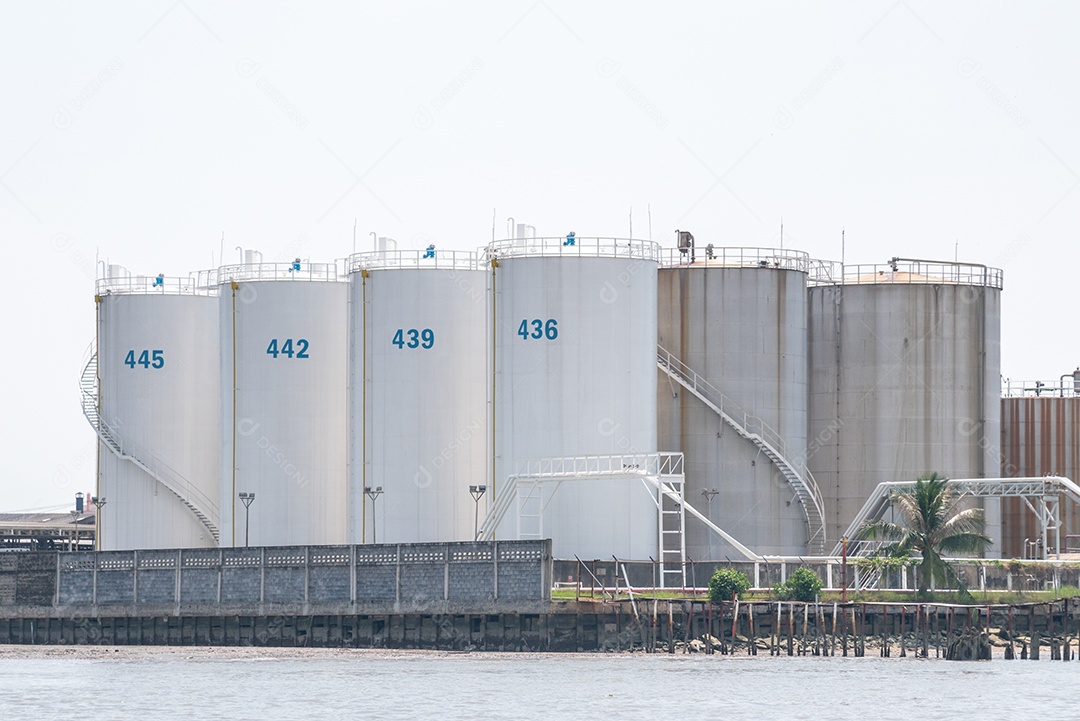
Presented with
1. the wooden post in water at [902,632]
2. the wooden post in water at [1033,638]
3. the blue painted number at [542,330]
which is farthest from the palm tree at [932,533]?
the blue painted number at [542,330]

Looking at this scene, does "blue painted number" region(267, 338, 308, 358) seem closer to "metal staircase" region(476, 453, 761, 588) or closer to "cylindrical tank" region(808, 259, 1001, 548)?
"metal staircase" region(476, 453, 761, 588)

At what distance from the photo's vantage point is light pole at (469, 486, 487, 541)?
87.6 metres

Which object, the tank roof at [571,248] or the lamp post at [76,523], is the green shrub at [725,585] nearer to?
the tank roof at [571,248]

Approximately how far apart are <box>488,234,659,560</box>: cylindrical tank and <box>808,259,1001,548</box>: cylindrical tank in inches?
414

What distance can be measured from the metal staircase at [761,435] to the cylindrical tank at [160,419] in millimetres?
21611

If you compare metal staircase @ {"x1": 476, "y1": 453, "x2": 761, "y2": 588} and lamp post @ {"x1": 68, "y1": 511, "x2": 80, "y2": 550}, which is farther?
lamp post @ {"x1": 68, "y1": 511, "x2": 80, "y2": 550}

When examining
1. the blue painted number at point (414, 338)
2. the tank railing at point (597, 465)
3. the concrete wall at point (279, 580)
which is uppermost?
the blue painted number at point (414, 338)

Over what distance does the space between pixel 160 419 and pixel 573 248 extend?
22.8m

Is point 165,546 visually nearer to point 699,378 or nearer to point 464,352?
point 464,352

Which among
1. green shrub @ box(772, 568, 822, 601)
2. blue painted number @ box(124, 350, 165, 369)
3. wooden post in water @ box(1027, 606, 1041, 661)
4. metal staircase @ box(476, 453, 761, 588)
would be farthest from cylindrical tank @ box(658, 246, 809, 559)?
blue painted number @ box(124, 350, 165, 369)

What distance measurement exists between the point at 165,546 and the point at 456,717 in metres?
47.6

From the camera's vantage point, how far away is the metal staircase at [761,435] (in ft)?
299

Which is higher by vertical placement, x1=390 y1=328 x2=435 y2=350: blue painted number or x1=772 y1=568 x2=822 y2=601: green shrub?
x1=390 y1=328 x2=435 y2=350: blue painted number

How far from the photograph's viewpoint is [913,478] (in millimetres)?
93250
